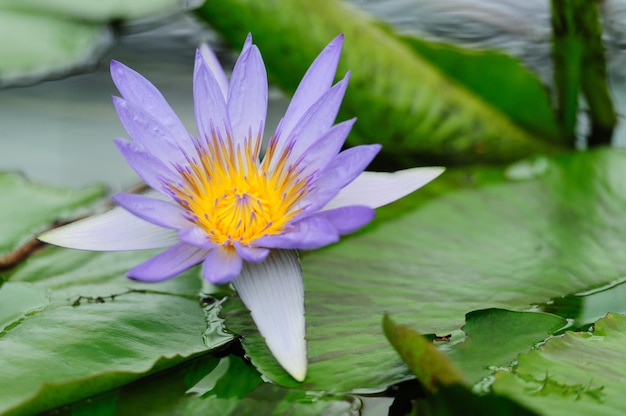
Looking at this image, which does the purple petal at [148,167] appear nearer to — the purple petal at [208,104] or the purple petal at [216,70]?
the purple petal at [208,104]

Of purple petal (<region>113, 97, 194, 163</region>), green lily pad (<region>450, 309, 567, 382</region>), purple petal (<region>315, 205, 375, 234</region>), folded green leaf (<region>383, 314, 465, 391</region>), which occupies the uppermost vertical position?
purple petal (<region>113, 97, 194, 163</region>)

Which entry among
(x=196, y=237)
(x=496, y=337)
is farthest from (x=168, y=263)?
(x=496, y=337)

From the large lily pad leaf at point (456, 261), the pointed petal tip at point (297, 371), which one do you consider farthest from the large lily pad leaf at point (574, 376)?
the pointed petal tip at point (297, 371)

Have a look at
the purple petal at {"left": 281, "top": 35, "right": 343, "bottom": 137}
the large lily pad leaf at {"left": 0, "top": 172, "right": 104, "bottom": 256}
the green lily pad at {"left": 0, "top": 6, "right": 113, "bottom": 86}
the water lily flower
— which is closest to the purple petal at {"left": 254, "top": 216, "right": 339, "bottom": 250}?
the water lily flower

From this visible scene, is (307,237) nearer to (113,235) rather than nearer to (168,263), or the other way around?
(168,263)

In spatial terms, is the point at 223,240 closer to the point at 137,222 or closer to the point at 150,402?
the point at 137,222

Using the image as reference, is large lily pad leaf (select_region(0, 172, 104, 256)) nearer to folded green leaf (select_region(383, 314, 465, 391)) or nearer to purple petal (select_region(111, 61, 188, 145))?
purple petal (select_region(111, 61, 188, 145))
